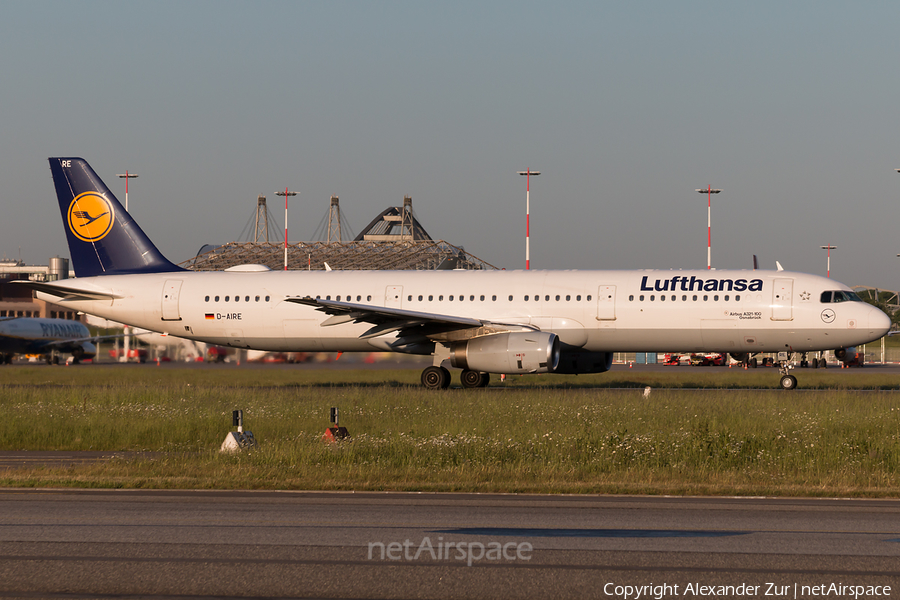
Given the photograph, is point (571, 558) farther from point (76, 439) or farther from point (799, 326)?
point (799, 326)

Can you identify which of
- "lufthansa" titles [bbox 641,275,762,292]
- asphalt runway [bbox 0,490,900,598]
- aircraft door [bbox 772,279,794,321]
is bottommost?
asphalt runway [bbox 0,490,900,598]

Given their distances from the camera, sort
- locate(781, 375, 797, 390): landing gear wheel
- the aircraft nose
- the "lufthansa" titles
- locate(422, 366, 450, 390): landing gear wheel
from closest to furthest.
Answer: the aircraft nose
the "lufthansa" titles
locate(781, 375, 797, 390): landing gear wheel
locate(422, 366, 450, 390): landing gear wheel

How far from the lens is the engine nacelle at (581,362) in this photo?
105 ft

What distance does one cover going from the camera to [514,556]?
27.6ft

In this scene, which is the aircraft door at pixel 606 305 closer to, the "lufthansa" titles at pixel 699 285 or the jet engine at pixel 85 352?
the "lufthansa" titles at pixel 699 285

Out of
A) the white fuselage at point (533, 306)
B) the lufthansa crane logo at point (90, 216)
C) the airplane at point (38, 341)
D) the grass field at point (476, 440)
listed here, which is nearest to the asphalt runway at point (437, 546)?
the grass field at point (476, 440)

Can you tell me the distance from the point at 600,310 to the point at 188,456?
58.1 ft

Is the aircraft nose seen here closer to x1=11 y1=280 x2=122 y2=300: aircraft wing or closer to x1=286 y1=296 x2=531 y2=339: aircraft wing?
x1=286 y1=296 x2=531 y2=339: aircraft wing

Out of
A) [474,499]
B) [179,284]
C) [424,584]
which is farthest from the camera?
[179,284]

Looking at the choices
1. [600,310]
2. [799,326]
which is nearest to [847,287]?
[799,326]

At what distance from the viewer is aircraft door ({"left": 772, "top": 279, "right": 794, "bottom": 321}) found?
30.2m

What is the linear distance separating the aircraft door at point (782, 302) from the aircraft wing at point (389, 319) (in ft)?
26.1

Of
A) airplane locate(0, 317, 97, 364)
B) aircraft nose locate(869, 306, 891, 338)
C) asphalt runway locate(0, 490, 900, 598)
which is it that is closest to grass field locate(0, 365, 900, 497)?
asphalt runway locate(0, 490, 900, 598)

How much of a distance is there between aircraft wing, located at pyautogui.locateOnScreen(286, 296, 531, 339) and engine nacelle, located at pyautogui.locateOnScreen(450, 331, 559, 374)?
0.91 metres
